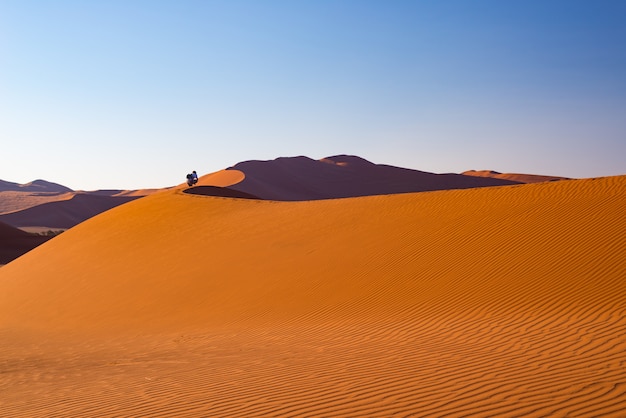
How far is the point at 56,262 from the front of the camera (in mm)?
22969

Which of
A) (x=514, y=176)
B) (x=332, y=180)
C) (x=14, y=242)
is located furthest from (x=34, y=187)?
(x=14, y=242)

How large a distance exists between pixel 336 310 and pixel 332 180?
72815 millimetres

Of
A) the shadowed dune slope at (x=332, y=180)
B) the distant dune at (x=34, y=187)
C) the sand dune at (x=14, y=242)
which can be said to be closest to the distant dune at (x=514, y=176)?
the shadowed dune slope at (x=332, y=180)

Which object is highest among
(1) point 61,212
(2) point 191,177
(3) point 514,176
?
(3) point 514,176

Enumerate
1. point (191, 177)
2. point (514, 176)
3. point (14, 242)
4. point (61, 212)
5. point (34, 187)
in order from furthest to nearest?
1. point (34, 187)
2. point (514, 176)
3. point (61, 212)
4. point (14, 242)
5. point (191, 177)

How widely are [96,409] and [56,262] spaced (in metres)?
18.1

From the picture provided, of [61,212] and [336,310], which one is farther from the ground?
[61,212]

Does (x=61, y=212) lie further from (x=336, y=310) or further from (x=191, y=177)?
(x=336, y=310)

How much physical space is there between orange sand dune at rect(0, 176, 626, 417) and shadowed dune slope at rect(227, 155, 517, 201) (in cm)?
5090

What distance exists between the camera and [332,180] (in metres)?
85.2

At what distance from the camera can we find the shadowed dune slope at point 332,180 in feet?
251

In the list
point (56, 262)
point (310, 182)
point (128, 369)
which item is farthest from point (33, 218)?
point (128, 369)

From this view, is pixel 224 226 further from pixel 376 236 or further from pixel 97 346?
pixel 97 346

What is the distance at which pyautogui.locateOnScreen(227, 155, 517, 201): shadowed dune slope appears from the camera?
7638 cm
